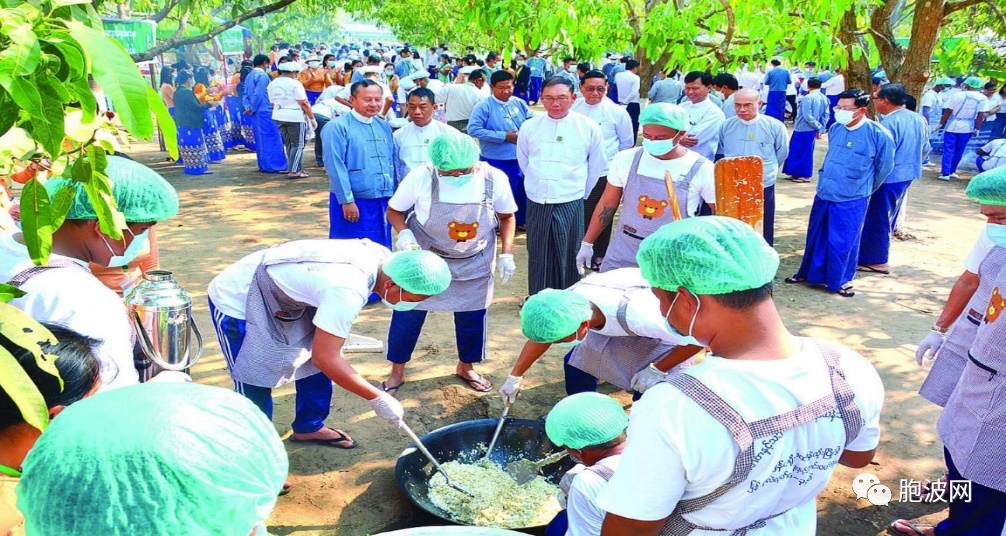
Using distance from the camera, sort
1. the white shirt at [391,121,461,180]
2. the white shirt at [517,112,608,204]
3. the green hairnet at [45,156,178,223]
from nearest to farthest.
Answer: the green hairnet at [45,156,178,223], the white shirt at [517,112,608,204], the white shirt at [391,121,461,180]

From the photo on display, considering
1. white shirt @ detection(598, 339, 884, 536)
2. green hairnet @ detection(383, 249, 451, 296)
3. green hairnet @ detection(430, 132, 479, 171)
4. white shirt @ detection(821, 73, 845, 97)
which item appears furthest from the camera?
white shirt @ detection(821, 73, 845, 97)

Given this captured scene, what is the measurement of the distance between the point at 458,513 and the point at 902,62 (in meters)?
6.34

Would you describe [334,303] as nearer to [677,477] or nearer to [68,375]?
[68,375]

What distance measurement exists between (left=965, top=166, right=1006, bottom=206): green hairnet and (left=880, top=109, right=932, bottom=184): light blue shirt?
3.77 m

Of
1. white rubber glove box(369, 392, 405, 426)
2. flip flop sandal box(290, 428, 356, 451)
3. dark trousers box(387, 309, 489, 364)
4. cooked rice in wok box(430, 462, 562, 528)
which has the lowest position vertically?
flip flop sandal box(290, 428, 356, 451)

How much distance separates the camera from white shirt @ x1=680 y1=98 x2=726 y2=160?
7.22m

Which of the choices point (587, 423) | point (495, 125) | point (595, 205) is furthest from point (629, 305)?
point (495, 125)

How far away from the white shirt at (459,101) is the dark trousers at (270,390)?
6.10 metres

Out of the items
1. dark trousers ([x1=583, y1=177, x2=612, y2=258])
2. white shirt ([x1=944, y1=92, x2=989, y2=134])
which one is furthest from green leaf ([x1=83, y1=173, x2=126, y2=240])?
white shirt ([x1=944, y1=92, x2=989, y2=134])

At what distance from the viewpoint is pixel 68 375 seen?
1842 millimetres

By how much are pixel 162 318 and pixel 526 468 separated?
6.40ft

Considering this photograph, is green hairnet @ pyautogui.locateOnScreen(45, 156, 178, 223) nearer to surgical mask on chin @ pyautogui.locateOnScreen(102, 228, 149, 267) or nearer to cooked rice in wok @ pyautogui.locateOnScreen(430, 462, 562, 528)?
surgical mask on chin @ pyautogui.locateOnScreen(102, 228, 149, 267)

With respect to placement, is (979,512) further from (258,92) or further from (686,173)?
(258,92)

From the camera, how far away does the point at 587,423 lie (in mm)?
2604
